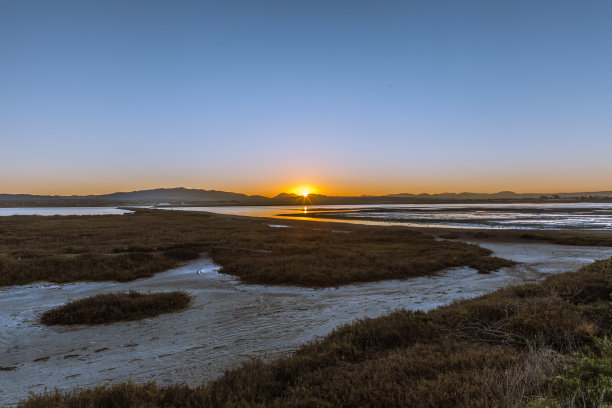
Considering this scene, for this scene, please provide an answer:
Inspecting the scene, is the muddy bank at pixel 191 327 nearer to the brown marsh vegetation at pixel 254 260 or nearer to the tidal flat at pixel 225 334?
the tidal flat at pixel 225 334

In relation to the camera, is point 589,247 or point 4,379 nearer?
point 4,379

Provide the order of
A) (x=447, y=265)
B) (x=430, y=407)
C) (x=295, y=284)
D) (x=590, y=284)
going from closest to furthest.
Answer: (x=430, y=407)
(x=590, y=284)
(x=295, y=284)
(x=447, y=265)

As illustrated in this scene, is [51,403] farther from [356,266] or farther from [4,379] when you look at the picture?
[356,266]

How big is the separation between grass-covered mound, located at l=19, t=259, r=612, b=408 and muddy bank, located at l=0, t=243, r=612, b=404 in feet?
3.86

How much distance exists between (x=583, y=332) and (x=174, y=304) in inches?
471

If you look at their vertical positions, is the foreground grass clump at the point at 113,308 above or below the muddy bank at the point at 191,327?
above

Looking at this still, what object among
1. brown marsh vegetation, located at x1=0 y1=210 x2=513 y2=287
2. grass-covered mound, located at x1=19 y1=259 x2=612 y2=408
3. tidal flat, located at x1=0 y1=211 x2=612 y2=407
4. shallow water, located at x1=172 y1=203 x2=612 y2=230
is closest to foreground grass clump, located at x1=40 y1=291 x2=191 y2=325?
tidal flat, located at x1=0 y1=211 x2=612 y2=407

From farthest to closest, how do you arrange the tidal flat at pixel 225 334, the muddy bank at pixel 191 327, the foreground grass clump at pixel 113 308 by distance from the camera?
the foreground grass clump at pixel 113 308 < the muddy bank at pixel 191 327 < the tidal flat at pixel 225 334

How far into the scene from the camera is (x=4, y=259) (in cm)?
1777

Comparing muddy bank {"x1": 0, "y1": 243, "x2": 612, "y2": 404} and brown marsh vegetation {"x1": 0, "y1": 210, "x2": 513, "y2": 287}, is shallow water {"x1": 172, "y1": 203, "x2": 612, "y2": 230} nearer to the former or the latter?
brown marsh vegetation {"x1": 0, "y1": 210, "x2": 513, "y2": 287}

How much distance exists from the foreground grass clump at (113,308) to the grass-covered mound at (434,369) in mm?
4958

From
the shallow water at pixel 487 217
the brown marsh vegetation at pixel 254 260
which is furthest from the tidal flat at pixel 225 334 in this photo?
the shallow water at pixel 487 217

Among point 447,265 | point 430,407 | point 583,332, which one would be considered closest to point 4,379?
point 430,407

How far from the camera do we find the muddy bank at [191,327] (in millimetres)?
7248
